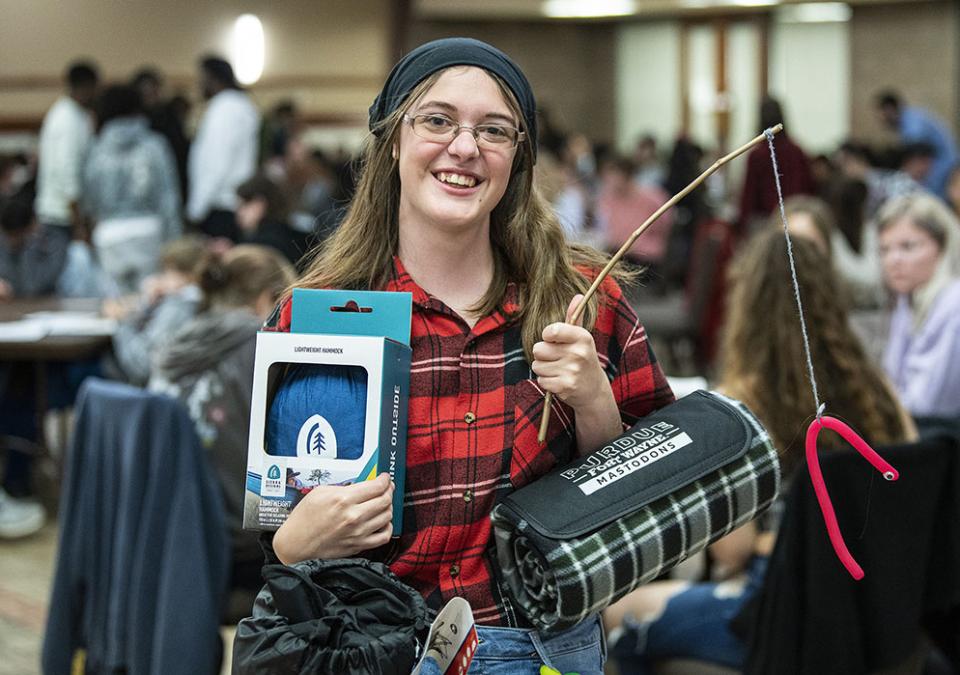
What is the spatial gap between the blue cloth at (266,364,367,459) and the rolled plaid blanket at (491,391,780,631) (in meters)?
0.20

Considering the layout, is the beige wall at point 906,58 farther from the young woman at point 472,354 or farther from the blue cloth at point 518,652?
the blue cloth at point 518,652

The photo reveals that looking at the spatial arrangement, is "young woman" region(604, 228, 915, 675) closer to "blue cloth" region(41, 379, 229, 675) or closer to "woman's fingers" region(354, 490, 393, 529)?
"blue cloth" region(41, 379, 229, 675)

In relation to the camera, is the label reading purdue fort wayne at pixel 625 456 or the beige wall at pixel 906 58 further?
the beige wall at pixel 906 58

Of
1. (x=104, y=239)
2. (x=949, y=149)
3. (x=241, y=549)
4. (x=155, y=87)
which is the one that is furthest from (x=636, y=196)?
(x=241, y=549)

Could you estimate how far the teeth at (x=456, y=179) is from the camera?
1586 millimetres

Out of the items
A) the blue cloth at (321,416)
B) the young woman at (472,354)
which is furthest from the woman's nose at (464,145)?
the blue cloth at (321,416)

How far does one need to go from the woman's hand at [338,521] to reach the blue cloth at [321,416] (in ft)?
0.17

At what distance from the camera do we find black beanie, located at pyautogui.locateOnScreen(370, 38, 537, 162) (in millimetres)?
1566

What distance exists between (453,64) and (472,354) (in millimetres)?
366

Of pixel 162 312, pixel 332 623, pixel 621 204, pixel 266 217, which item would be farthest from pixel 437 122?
pixel 621 204

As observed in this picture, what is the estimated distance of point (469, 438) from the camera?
1.57m

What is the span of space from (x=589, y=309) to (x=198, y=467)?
63.9 inches

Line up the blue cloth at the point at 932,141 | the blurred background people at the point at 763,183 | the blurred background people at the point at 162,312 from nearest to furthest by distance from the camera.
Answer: the blurred background people at the point at 162,312, the blurred background people at the point at 763,183, the blue cloth at the point at 932,141

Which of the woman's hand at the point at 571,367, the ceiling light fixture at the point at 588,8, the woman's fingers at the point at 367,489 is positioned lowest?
the woman's fingers at the point at 367,489
